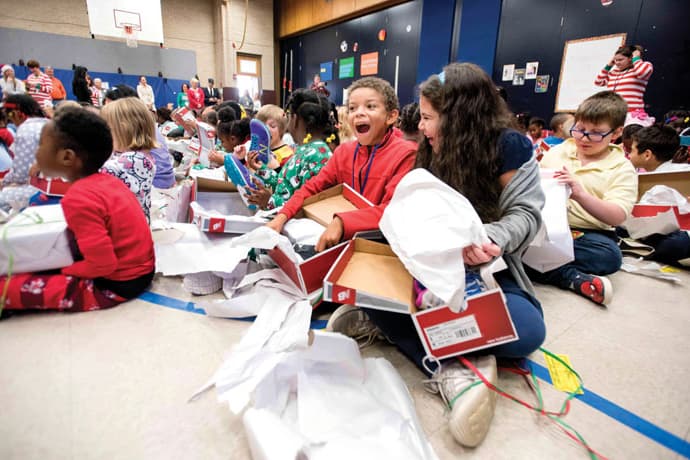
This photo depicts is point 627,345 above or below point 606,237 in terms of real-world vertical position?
below

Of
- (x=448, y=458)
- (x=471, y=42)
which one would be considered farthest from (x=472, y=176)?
(x=471, y=42)

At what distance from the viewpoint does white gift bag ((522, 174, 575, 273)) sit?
4.38 feet

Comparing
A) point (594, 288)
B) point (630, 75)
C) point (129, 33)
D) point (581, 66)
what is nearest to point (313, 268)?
point (594, 288)

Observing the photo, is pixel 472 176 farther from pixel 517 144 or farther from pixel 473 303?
pixel 473 303

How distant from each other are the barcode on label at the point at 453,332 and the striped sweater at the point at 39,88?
7.24 m

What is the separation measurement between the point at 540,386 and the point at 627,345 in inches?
18.6

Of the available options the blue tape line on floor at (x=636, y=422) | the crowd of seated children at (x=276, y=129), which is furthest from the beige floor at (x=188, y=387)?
the crowd of seated children at (x=276, y=129)

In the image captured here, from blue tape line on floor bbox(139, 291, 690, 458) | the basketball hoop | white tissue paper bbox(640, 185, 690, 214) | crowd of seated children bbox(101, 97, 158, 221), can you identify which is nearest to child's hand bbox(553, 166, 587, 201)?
blue tape line on floor bbox(139, 291, 690, 458)

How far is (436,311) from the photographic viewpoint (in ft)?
2.81

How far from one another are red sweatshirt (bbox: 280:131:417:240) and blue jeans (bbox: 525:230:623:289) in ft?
3.06

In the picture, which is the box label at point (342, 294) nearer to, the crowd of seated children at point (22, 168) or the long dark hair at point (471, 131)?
the long dark hair at point (471, 131)

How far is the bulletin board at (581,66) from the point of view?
3957 mm

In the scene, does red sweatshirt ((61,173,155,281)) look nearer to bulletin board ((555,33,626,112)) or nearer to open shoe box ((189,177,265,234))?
open shoe box ((189,177,265,234))

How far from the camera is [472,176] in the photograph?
1.02 metres
